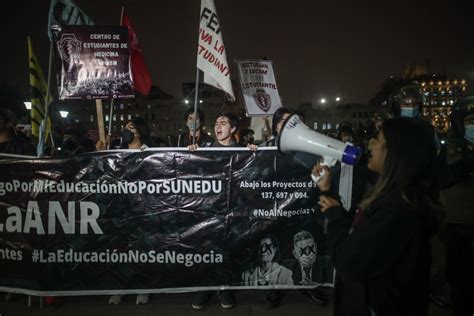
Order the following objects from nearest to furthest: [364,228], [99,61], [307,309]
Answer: [364,228] < [307,309] < [99,61]

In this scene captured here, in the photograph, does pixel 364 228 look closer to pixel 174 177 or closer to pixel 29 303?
pixel 174 177

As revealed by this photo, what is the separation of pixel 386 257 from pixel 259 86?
21.4 feet

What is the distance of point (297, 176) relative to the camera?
391 cm

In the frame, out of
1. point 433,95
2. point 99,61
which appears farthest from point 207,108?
point 99,61

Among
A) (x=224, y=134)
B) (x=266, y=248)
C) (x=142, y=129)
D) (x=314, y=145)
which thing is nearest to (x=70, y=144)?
(x=142, y=129)

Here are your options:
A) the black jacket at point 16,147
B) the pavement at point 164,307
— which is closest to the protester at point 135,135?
the black jacket at point 16,147

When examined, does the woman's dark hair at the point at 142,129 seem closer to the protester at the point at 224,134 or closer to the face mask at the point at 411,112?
the protester at the point at 224,134

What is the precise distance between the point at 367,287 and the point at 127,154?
9.47 feet

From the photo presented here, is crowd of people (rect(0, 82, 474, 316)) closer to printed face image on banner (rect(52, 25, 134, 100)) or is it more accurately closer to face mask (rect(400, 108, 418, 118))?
face mask (rect(400, 108, 418, 118))

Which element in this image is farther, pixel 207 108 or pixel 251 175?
pixel 207 108

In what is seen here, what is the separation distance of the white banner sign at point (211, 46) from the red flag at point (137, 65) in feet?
5.07

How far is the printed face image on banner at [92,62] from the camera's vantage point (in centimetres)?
461

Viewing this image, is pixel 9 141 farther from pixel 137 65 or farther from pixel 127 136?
pixel 137 65

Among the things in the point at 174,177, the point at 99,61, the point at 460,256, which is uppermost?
the point at 99,61
